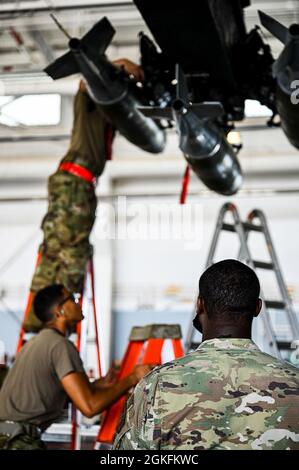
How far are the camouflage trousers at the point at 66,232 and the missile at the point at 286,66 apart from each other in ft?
5.88

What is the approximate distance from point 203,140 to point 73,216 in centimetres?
128

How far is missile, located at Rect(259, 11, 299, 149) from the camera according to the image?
4.09 meters

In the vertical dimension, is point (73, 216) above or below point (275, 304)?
above

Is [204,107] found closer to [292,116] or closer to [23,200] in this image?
[292,116]

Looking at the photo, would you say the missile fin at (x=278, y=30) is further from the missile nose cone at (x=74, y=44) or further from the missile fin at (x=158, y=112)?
the missile nose cone at (x=74, y=44)

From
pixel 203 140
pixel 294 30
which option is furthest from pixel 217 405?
pixel 203 140

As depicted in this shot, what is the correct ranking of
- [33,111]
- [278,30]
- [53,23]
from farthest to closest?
[33,111]
[53,23]
[278,30]

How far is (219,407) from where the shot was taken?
2.03m

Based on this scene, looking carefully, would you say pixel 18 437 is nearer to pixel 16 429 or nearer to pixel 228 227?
pixel 16 429

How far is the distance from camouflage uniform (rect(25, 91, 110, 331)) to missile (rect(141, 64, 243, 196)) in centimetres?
86

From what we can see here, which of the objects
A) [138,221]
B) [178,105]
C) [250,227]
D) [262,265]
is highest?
[178,105]

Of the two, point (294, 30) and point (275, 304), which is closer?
point (294, 30)

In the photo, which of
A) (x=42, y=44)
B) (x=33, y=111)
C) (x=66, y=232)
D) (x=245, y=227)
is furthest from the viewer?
(x=33, y=111)

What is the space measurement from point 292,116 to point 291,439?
2860 millimetres
